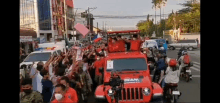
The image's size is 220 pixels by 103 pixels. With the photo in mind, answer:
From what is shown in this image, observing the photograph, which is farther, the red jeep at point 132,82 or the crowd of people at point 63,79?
the red jeep at point 132,82

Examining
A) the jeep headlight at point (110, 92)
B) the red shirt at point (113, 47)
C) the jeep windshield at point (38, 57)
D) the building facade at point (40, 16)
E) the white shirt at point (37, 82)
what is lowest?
the jeep headlight at point (110, 92)

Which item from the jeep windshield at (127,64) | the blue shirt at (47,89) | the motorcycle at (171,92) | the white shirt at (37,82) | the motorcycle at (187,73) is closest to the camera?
the blue shirt at (47,89)

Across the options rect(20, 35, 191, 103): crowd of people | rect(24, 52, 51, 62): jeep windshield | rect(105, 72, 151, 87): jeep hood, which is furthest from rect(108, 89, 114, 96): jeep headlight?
rect(24, 52, 51, 62): jeep windshield

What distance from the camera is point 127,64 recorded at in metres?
8.38

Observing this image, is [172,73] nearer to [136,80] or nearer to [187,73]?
[136,80]

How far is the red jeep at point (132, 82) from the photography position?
23.1ft

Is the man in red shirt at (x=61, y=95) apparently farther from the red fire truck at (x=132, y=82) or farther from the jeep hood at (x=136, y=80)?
the jeep hood at (x=136, y=80)

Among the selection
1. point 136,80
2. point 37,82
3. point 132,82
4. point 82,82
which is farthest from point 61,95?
point 82,82

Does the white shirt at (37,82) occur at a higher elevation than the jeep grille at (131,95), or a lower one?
higher

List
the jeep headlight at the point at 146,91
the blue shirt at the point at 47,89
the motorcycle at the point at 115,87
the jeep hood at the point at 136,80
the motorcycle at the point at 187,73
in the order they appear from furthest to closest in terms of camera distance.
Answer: the motorcycle at the point at 187,73, the jeep hood at the point at 136,80, the jeep headlight at the point at 146,91, the blue shirt at the point at 47,89, the motorcycle at the point at 115,87

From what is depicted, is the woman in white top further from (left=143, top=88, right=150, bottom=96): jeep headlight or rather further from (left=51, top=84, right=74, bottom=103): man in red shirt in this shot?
(left=51, top=84, right=74, bottom=103): man in red shirt

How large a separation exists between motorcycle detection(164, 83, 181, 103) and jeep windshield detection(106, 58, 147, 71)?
0.99 meters

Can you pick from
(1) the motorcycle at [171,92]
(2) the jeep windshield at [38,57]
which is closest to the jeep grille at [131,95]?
(1) the motorcycle at [171,92]
